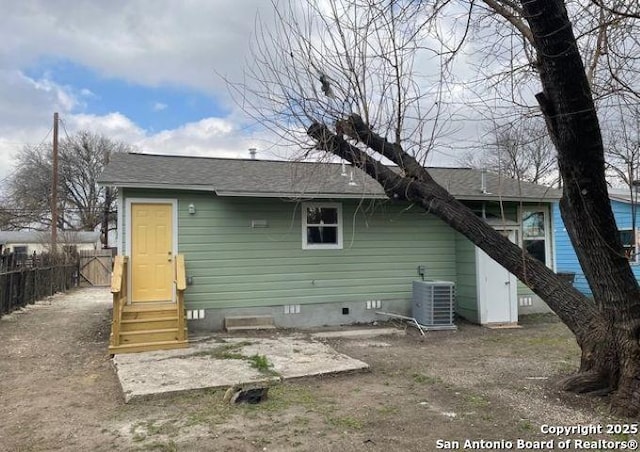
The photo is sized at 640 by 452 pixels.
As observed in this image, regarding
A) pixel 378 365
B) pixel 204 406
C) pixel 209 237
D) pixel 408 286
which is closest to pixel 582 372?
pixel 378 365

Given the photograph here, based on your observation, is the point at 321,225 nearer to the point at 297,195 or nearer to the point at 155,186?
the point at 297,195

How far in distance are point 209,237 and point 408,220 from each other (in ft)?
14.2

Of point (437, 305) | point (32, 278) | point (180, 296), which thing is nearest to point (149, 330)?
point (180, 296)

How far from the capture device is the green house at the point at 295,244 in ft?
29.1

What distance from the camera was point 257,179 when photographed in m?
10.0

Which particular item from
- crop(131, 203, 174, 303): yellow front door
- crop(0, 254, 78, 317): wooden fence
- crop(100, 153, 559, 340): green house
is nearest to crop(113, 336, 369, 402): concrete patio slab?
crop(131, 203, 174, 303): yellow front door

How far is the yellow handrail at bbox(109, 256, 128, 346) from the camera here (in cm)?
737

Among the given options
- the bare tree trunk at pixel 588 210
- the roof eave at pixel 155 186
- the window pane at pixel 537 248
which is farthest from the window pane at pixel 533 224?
the roof eave at pixel 155 186

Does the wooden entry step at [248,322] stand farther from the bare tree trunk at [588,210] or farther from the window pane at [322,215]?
the bare tree trunk at [588,210]

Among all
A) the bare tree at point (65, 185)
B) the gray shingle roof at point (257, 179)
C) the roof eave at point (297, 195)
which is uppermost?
the bare tree at point (65, 185)

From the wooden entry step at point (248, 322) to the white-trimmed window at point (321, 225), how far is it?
1647 mm

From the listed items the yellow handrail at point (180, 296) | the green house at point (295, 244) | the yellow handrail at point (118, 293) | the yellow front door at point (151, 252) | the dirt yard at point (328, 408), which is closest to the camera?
the dirt yard at point (328, 408)

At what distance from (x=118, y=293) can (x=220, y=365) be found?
233 centimetres

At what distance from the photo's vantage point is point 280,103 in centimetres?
656
